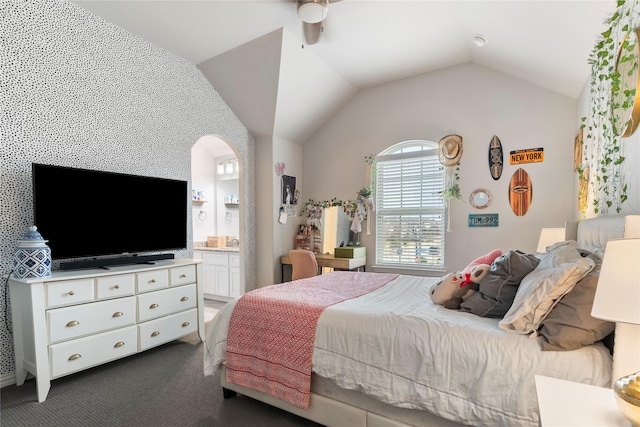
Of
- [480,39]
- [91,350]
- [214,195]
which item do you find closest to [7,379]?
[91,350]

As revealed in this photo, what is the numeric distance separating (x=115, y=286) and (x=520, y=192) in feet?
13.8

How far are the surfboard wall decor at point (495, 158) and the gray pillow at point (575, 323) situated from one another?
2645 millimetres

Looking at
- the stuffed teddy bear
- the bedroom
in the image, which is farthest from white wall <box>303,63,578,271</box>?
the stuffed teddy bear

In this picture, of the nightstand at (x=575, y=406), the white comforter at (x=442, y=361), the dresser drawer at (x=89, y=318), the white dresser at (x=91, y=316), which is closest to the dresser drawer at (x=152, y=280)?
the white dresser at (x=91, y=316)

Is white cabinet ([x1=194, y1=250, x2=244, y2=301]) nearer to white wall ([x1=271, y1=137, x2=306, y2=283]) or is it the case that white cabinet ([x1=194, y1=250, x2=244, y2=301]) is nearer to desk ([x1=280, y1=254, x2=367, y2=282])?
white wall ([x1=271, y1=137, x2=306, y2=283])

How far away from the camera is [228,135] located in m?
4.25

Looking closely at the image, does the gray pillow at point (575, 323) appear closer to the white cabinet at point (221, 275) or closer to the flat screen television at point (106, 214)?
the flat screen television at point (106, 214)

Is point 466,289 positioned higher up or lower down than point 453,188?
lower down

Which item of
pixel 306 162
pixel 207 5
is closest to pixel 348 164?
pixel 306 162

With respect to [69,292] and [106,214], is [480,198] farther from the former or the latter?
[69,292]

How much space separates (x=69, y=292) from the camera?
7.80ft

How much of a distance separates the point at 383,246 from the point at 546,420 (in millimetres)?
3731

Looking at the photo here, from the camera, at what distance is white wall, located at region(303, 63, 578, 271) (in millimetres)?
3510

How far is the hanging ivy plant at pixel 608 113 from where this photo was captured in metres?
1.71
